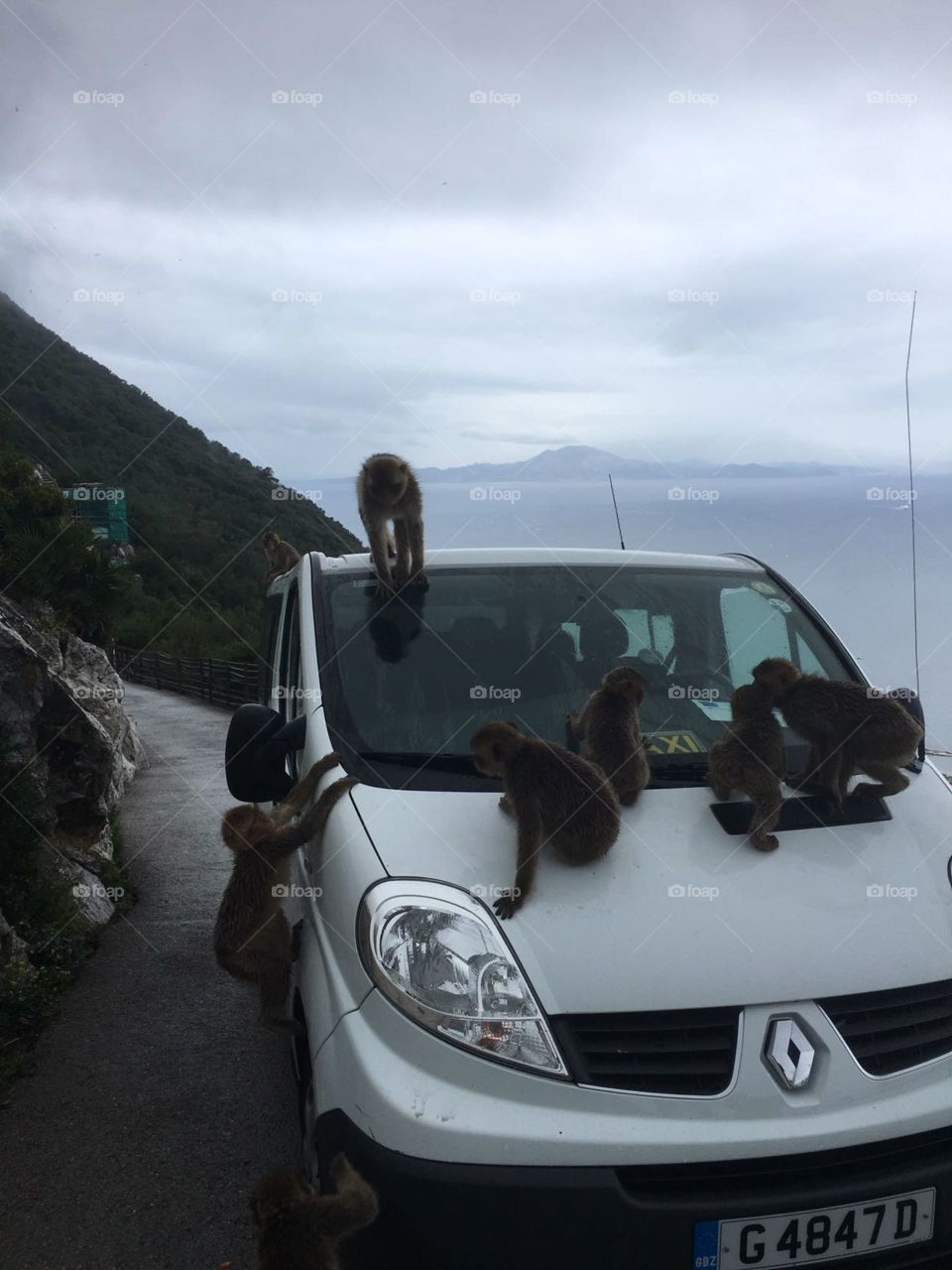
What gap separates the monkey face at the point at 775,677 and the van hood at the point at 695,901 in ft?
Answer: 1.35

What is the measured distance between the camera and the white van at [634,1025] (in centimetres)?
216

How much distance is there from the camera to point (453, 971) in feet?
7.97

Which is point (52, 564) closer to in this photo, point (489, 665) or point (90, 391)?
point (489, 665)

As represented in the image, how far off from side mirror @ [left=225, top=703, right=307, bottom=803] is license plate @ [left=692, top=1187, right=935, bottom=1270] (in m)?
1.87

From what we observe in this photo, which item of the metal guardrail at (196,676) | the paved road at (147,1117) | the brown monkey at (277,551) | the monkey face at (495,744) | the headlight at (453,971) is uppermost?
the brown monkey at (277,551)

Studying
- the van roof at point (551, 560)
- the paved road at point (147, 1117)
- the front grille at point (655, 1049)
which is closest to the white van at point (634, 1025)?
the front grille at point (655, 1049)

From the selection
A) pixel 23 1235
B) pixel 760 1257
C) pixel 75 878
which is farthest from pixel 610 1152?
pixel 75 878

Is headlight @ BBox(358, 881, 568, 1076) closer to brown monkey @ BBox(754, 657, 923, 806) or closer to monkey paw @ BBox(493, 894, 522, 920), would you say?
monkey paw @ BBox(493, 894, 522, 920)

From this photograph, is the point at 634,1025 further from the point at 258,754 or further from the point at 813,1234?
the point at 258,754

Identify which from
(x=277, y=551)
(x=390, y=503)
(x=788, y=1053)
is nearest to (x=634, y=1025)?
(x=788, y=1053)

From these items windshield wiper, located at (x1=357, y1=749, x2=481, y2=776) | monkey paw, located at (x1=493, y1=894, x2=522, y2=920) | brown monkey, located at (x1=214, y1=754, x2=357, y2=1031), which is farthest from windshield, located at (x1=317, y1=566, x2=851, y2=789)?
monkey paw, located at (x1=493, y1=894, x2=522, y2=920)

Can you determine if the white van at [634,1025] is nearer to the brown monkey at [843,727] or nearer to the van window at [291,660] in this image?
the brown monkey at [843,727]

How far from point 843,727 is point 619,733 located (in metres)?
0.69

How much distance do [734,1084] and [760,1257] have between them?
1.10ft
